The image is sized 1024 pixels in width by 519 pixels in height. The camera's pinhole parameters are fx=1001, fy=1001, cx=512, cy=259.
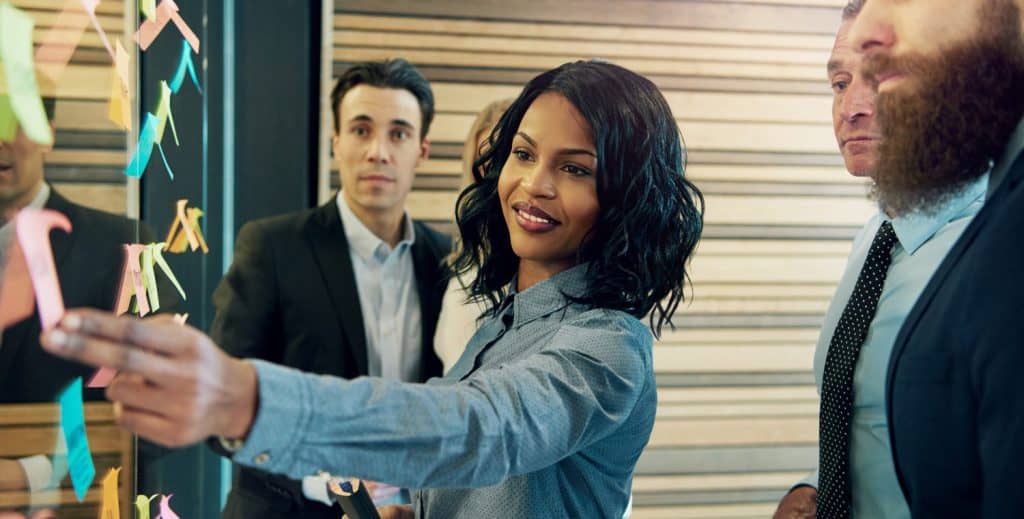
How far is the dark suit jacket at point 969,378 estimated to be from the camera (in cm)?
95

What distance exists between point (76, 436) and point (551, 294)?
716 millimetres

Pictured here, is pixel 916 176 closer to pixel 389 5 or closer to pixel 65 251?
pixel 65 251

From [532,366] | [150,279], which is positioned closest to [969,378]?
[532,366]

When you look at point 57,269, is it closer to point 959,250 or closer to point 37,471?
point 37,471

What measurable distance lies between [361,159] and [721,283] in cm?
156

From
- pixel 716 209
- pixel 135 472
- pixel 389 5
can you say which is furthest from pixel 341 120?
pixel 135 472

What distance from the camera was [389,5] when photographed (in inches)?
137

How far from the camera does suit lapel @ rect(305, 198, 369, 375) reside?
8.87 ft

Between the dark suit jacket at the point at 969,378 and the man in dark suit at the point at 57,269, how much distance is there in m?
0.85

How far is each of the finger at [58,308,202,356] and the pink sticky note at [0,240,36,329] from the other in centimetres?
5

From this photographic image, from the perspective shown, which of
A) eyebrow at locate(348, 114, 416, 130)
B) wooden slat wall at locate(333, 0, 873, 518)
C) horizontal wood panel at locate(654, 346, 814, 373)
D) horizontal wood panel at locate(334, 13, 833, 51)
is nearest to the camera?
eyebrow at locate(348, 114, 416, 130)

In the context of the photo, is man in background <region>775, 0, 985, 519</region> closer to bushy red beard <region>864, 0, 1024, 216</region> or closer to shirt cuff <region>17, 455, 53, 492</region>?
bushy red beard <region>864, 0, 1024, 216</region>

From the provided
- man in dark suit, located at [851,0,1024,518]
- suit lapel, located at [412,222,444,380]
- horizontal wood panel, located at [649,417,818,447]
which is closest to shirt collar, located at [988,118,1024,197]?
man in dark suit, located at [851,0,1024,518]

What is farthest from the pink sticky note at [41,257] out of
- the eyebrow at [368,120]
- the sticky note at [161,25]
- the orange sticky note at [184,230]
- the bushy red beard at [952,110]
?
the eyebrow at [368,120]
